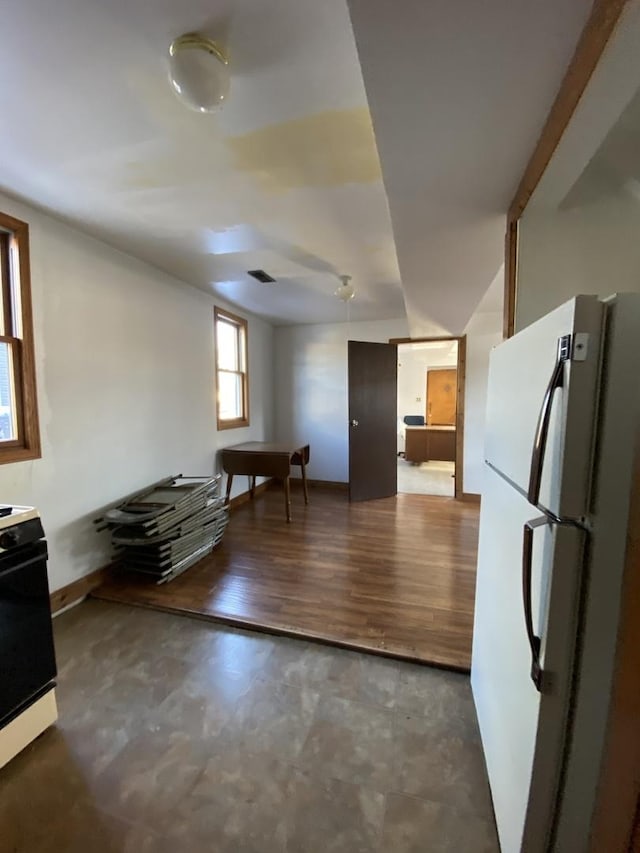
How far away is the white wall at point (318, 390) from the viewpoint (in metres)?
5.31

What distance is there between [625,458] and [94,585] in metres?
3.05

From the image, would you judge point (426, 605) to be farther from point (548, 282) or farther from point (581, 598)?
point (548, 282)

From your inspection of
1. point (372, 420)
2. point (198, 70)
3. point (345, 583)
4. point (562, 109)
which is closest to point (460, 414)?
point (372, 420)

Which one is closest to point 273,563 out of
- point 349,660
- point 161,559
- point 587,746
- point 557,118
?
point 161,559

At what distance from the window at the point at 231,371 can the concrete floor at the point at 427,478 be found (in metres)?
2.59

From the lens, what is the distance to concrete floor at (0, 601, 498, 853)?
3.71ft

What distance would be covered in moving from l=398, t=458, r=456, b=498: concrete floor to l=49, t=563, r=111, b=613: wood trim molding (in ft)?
12.4

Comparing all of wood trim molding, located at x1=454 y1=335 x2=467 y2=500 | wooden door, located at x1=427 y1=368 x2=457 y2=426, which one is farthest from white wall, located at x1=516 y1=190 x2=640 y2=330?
wooden door, located at x1=427 y1=368 x2=457 y2=426

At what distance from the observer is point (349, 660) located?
1865 mm

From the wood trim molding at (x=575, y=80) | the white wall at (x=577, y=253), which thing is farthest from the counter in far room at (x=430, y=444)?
the wood trim molding at (x=575, y=80)

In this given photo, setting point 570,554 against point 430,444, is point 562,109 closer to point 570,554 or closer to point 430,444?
point 570,554

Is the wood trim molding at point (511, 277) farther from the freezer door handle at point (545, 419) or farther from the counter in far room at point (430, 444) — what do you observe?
the counter in far room at point (430, 444)

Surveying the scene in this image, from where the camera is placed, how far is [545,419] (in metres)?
0.79

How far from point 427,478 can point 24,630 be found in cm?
562
